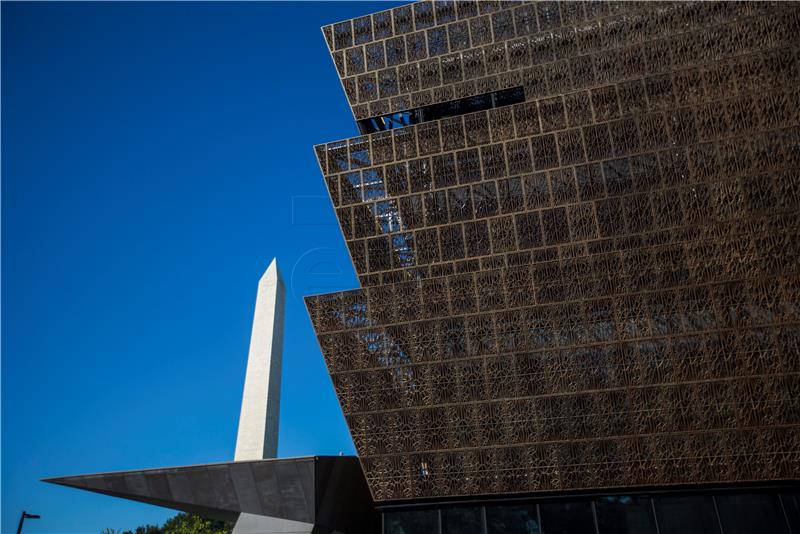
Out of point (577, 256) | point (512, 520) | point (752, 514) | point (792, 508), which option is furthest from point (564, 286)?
point (792, 508)

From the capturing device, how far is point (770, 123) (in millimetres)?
19078

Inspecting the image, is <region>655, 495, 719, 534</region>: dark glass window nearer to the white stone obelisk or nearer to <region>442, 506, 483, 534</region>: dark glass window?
<region>442, 506, 483, 534</region>: dark glass window

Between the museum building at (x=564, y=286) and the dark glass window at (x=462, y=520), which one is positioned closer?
the museum building at (x=564, y=286)

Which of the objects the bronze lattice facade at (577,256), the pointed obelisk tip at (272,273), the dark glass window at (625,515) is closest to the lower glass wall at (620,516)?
the dark glass window at (625,515)

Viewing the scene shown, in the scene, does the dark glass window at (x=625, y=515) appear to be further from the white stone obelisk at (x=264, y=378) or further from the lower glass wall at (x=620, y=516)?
the white stone obelisk at (x=264, y=378)

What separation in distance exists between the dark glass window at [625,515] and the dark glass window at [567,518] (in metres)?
0.31

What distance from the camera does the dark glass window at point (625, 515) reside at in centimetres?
1942

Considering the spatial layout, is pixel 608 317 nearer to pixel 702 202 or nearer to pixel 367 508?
pixel 702 202

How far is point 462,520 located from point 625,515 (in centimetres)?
478

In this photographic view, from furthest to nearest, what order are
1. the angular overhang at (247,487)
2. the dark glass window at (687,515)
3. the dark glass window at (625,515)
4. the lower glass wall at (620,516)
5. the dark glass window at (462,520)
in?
the angular overhang at (247,487)
the dark glass window at (462,520)
the dark glass window at (625,515)
the dark glass window at (687,515)
the lower glass wall at (620,516)

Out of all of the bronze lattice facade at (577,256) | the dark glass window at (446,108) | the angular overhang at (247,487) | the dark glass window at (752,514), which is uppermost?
the dark glass window at (446,108)

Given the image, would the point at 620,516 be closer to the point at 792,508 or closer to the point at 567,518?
the point at 567,518

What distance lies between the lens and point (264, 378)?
90.0 ft

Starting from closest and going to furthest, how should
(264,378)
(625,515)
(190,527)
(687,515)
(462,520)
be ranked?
(687,515) → (625,515) → (462,520) → (264,378) → (190,527)
